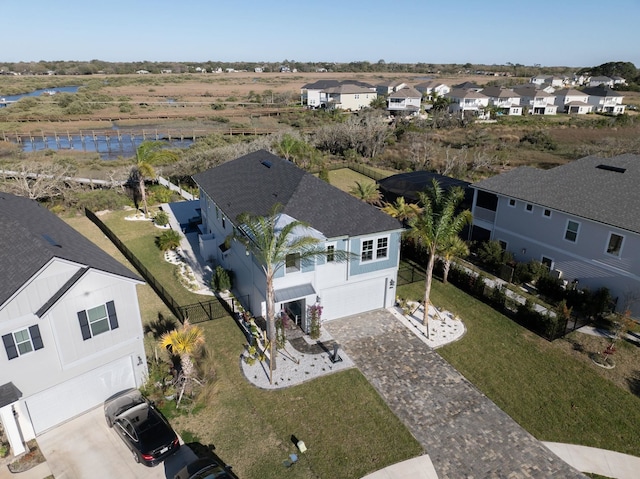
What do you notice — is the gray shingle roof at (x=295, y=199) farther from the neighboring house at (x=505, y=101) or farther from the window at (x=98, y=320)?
the neighboring house at (x=505, y=101)

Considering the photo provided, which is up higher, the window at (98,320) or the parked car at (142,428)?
the window at (98,320)

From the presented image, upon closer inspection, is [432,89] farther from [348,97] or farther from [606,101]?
[606,101]

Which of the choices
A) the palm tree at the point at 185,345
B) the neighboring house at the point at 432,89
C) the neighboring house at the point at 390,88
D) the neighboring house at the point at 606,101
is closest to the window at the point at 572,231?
the palm tree at the point at 185,345

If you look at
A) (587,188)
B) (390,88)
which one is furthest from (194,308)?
(390,88)

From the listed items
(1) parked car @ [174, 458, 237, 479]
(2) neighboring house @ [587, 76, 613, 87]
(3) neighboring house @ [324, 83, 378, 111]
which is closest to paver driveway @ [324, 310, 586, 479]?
(1) parked car @ [174, 458, 237, 479]

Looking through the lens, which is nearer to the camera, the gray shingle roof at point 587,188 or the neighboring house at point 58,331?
the neighboring house at point 58,331

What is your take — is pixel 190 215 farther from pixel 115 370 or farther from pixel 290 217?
pixel 115 370
